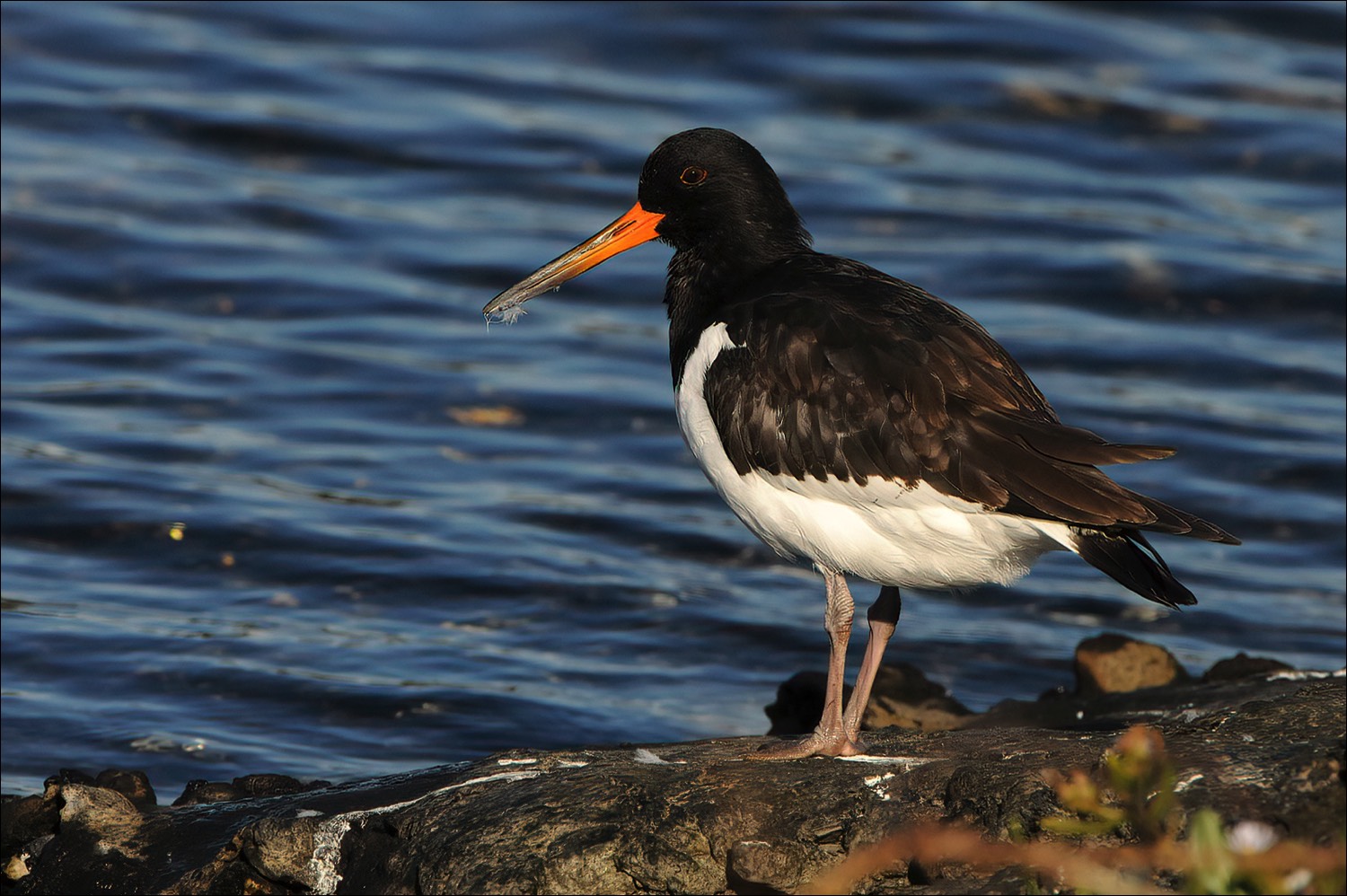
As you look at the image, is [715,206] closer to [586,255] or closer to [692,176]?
[692,176]

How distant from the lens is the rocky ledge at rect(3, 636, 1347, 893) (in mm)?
4059

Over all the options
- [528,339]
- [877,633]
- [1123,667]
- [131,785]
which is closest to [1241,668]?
[1123,667]

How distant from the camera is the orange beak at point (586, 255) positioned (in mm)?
6730

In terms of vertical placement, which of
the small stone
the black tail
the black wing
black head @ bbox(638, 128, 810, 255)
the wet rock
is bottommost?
the wet rock

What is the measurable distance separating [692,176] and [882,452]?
5.57ft

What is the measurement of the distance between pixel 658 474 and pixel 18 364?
4810 mm

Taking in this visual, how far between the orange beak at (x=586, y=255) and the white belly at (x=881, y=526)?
104 centimetres

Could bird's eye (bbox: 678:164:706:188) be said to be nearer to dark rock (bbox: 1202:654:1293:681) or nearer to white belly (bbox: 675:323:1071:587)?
white belly (bbox: 675:323:1071:587)

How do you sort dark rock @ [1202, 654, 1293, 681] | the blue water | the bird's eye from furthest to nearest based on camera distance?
the blue water
dark rock @ [1202, 654, 1293, 681]
the bird's eye

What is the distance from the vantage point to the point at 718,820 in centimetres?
456

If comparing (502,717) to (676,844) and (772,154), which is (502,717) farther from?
(772,154)

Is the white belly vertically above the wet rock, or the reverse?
the white belly

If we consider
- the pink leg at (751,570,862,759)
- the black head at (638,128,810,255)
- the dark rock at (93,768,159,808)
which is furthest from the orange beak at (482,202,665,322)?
the dark rock at (93,768,159,808)

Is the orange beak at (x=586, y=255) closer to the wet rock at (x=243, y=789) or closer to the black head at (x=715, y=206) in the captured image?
the black head at (x=715, y=206)
